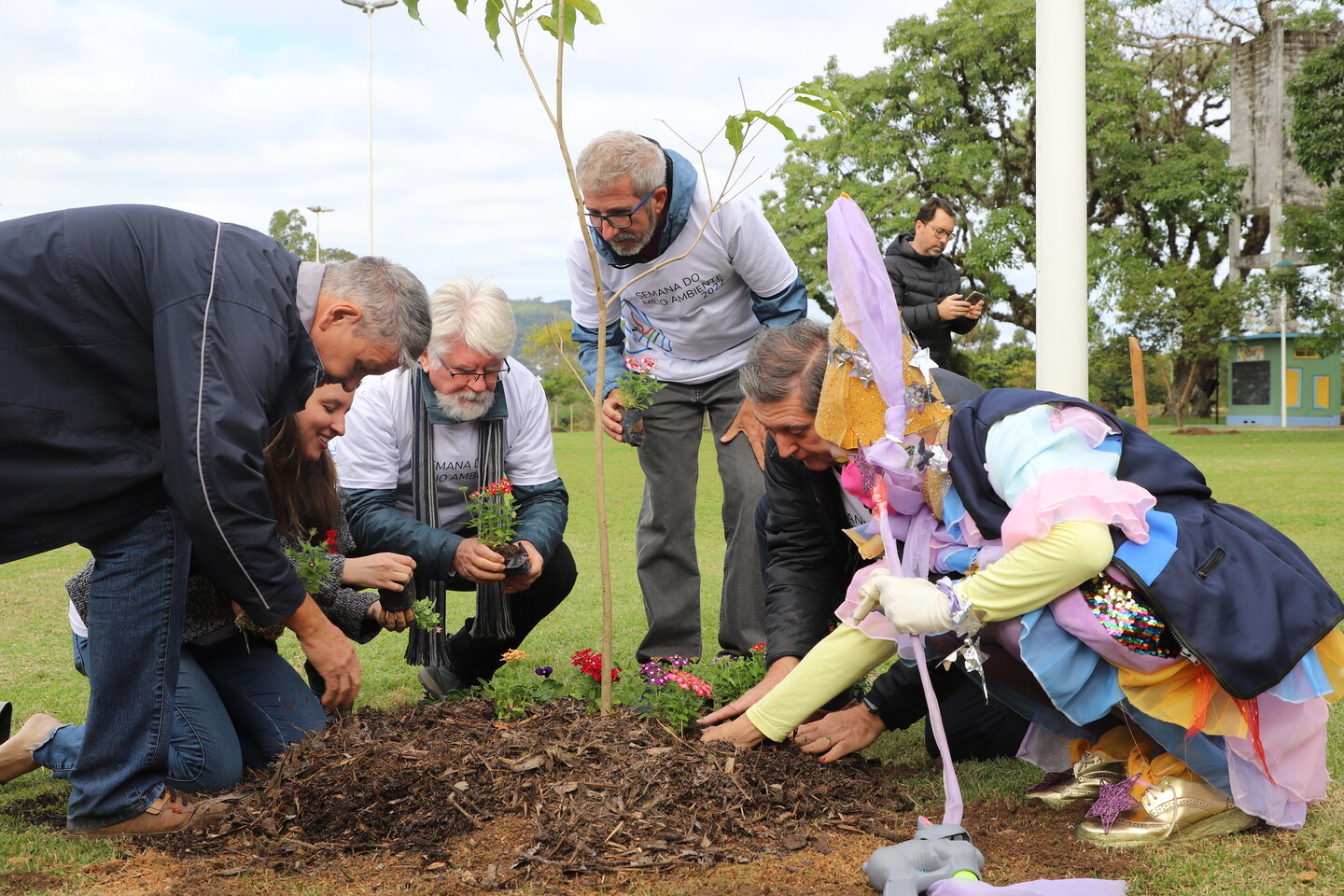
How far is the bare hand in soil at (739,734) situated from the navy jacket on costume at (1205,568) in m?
0.91

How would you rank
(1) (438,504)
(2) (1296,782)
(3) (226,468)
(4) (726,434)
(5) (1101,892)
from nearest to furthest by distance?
1. (5) (1101,892)
2. (3) (226,468)
3. (2) (1296,782)
4. (1) (438,504)
5. (4) (726,434)

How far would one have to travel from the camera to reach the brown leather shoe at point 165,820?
280 centimetres

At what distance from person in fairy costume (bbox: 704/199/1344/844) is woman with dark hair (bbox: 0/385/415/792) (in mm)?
1564

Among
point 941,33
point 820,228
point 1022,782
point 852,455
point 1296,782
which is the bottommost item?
point 1022,782

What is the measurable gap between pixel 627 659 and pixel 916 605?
2.49 m

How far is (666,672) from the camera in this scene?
11.2 ft

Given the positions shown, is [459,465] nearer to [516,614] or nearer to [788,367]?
[516,614]

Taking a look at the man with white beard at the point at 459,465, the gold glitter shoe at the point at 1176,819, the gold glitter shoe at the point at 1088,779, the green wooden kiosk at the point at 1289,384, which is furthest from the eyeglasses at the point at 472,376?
the green wooden kiosk at the point at 1289,384

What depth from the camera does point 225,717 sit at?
3.18m

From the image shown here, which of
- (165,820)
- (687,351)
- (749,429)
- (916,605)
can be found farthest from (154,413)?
(687,351)

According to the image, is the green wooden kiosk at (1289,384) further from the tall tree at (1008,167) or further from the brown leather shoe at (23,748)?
the brown leather shoe at (23,748)

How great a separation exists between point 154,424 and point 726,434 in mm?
2292

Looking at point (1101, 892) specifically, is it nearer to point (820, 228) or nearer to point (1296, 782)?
point (1296, 782)

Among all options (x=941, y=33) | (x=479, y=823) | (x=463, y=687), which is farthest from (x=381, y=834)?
(x=941, y=33)
